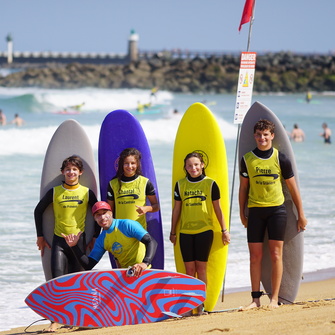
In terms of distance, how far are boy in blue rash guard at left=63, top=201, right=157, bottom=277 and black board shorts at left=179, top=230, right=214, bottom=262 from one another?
244 mm

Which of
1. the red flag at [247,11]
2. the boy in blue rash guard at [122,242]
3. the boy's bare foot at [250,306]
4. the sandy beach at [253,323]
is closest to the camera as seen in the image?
the sandy beach at [253,323]

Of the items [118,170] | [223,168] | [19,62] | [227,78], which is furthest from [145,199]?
[19,62]

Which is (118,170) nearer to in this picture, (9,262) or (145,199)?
(145,199)

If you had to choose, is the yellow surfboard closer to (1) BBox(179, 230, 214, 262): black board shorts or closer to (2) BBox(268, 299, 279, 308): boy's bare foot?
(1) BBox(179, 230, 214, 262): black board shorts

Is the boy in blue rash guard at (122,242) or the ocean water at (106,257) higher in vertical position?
the boy in blue rash guard at (122,242)

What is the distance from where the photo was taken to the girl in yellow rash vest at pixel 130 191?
12.7ft

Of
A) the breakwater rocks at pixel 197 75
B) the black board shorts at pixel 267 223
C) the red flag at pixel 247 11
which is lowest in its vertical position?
the breakwater rocks at pixel 197 75

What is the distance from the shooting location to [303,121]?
2756 cm

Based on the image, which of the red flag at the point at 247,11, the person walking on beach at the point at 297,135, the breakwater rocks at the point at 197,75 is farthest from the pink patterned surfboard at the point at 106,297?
the breakwater rocks at the point at 197,75

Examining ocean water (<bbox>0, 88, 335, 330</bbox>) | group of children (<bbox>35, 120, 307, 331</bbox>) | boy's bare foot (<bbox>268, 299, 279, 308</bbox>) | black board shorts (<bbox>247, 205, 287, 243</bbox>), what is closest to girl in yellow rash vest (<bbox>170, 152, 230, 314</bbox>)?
group of children (<bbox>35, 120, 307, 331</bbox>)

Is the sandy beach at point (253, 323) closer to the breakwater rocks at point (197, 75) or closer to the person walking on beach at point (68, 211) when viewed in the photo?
the person walking on beach at point (68, 211)

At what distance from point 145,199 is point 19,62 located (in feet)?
274

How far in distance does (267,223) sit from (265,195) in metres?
0.18

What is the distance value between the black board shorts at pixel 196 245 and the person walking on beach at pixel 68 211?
23.3 inches
